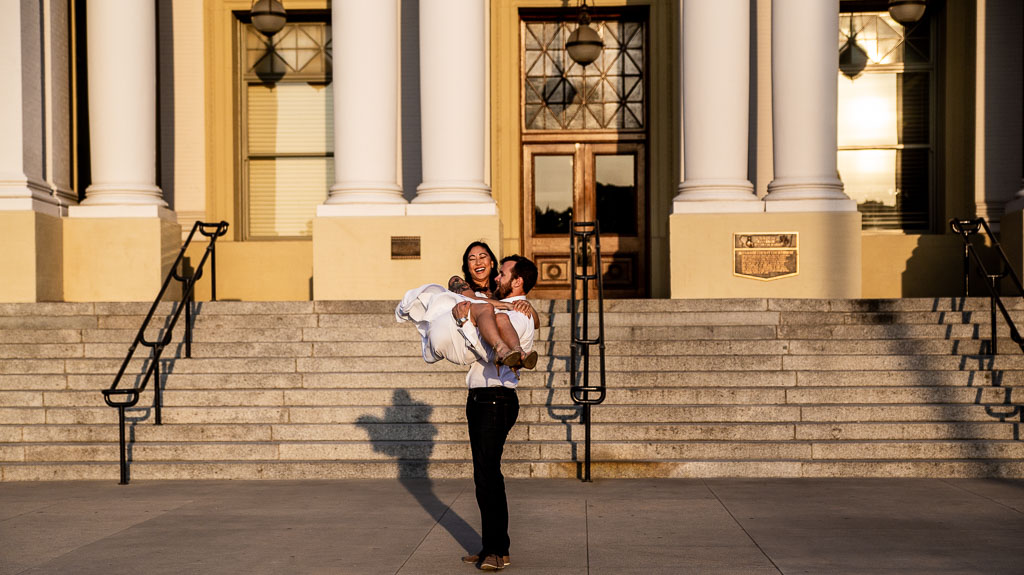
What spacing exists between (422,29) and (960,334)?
24.5 feet

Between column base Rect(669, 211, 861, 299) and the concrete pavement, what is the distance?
5.05 meters

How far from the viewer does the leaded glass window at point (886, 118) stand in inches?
695

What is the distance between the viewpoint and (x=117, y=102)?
586 inches

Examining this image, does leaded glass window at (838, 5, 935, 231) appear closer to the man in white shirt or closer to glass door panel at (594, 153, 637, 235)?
glass door panel at (594, 153, 637, 235)

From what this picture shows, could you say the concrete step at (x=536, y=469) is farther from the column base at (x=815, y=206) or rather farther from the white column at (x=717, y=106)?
the white column at (x=717, y=106)

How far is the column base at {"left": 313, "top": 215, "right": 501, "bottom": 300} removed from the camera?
47.3ft

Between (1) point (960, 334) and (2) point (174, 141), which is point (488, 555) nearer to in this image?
(1) point (960, 334)

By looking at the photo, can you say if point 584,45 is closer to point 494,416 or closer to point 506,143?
point 506,143

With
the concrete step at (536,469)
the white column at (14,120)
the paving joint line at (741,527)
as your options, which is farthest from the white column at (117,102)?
the paving joint line at (741,527)

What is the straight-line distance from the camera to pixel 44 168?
14672 mm

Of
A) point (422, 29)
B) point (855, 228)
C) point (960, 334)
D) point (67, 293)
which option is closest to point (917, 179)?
point (855, 228)

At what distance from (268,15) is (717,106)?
6561 mm

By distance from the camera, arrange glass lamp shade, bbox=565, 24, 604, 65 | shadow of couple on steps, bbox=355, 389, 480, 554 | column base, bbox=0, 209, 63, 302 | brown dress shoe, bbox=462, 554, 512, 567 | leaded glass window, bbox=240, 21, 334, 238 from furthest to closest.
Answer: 1. leaded glass window, bbox=240, 21, 334, 238
2. glass lamp shade, bbox=565, 24, 604, 65
3. column base, bbox=0, 209, 63, 302
4. shadow of couple on steps, bbox=355, 389, 480, 554
5. brown dress shoe, bbox=462, 554, 512, 567

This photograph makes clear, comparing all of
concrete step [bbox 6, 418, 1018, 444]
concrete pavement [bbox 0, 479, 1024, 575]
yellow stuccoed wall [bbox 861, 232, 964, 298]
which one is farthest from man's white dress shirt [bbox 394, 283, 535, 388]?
yellow stuccoed wall [bbox 861, 232, 964, 298]
